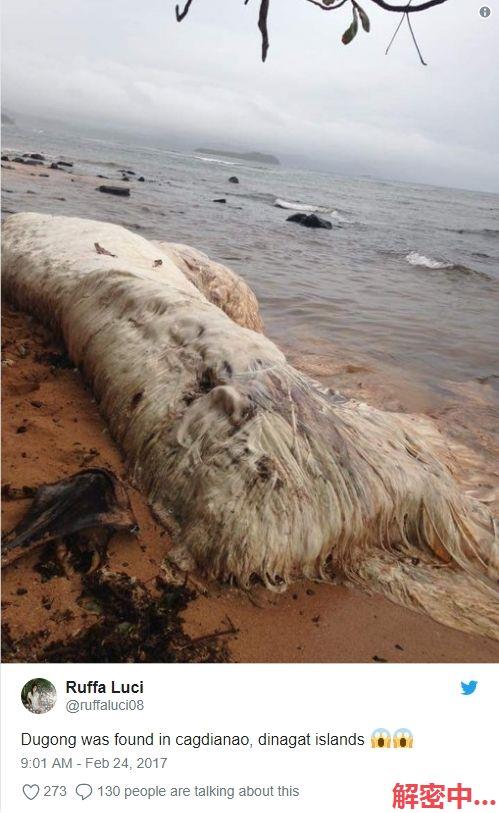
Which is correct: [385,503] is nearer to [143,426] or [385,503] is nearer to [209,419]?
[209,419]

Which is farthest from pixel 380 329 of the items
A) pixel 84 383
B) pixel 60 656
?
pixel 60 656

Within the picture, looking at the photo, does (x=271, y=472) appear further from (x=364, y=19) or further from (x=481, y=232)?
(x=481, y=232)

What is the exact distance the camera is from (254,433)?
2.12 m

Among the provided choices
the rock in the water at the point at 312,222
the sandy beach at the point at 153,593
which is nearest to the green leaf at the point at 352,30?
the sandy beach at the point at 153,593

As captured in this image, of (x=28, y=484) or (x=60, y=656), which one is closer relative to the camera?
(x=60, y=656)

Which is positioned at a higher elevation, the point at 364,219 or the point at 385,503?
the point at 364,219

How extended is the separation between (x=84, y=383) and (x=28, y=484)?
3.21 ft

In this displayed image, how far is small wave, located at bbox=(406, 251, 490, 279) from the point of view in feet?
41.6

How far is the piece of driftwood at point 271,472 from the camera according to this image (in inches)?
79.3
